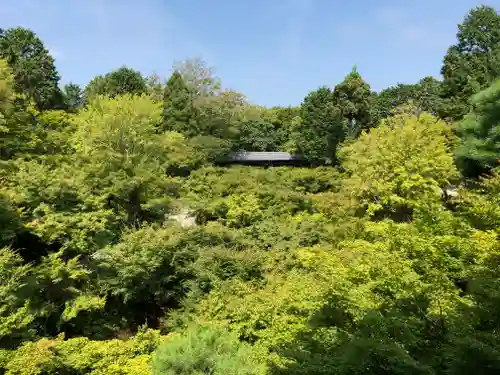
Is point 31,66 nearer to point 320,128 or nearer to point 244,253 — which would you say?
point 320,128

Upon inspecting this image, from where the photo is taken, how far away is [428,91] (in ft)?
153

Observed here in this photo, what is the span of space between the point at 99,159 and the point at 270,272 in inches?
410

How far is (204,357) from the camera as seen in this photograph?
8.81m

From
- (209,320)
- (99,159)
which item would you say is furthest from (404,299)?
(99,159)

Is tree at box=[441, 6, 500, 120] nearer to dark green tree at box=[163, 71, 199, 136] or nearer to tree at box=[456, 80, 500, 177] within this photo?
tree at box=[456, 80, 500, 177]

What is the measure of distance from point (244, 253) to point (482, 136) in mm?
14796

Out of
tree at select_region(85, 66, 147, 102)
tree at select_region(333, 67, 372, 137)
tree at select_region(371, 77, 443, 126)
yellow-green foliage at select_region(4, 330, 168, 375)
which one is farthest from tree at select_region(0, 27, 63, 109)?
tree at select_region(371, 77, 443, 126)

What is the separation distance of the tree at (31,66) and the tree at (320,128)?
835 inches

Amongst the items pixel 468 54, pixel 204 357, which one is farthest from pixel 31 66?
pixel 468 54

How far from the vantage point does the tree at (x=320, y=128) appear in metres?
33.4

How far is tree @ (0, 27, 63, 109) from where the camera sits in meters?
30.5

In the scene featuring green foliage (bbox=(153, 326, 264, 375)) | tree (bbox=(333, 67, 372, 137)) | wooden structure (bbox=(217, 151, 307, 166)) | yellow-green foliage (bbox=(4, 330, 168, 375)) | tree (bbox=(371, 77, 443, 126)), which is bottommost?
yellow-green foliage (bbox=(4, 330, 168, 375))

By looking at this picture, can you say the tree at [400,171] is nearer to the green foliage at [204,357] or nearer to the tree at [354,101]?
the green foliage at [204,357]

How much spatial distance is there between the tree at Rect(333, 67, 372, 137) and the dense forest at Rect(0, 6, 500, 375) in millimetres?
6422
